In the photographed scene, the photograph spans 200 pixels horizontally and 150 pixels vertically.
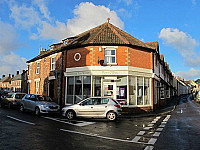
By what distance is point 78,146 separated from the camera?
5863 mm

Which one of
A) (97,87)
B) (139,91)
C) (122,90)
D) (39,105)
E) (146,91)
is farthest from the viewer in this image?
(146,91)

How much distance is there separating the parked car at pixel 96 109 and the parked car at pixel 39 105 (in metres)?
1.89

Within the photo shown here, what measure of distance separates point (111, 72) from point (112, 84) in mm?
1178

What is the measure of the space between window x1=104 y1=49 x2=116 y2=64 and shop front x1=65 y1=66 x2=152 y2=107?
2.30 feet

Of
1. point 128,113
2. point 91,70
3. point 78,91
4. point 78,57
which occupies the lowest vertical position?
point 128,113

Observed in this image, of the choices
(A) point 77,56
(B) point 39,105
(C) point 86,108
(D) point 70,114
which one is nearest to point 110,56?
(A) point 77,56

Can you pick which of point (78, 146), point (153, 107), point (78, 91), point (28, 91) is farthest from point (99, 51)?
point (28, 91)

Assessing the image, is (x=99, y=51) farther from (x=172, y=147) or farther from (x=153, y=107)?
(x=172, y=147)

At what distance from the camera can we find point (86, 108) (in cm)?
1166

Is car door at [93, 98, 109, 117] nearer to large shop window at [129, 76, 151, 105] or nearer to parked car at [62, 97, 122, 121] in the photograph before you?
parked car at [62, 97, 122, 121]

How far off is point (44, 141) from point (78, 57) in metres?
11.4

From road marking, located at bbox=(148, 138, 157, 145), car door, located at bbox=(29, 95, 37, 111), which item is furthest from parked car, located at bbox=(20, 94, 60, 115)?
road marking, located at bbox=(148, 138, 157, 145)

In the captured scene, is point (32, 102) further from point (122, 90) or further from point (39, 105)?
point (122, 90)

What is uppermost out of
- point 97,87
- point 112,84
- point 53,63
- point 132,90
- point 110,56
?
point 110,56
